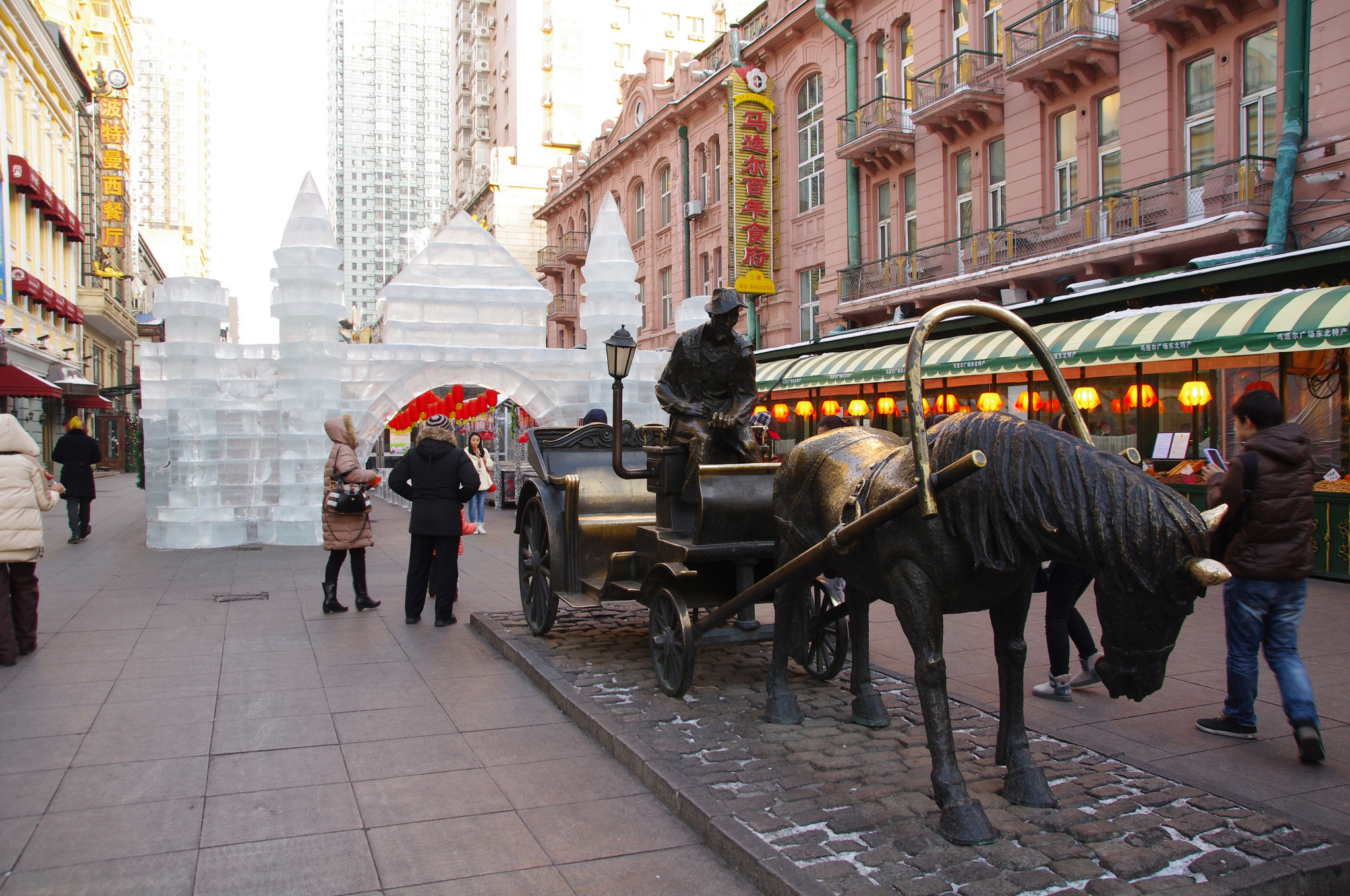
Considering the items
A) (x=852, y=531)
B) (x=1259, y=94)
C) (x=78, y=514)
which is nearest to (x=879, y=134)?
(x=1259, y=94)

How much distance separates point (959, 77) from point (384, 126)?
468 feet

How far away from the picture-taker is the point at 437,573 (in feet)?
28.9

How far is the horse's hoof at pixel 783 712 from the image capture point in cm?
538

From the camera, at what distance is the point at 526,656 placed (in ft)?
22.9

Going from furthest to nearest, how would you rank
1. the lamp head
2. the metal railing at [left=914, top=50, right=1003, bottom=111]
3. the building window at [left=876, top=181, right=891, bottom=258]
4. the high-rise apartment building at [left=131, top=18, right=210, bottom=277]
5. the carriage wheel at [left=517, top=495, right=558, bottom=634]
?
the high-rise apartment building at [left=131, top=18, right=210, bottom=277] → the building window at [left=876, top=181, right=891, bottom=258] → the metal railing at [left=914, top=50, right=1003, bottom=111] → the lamp head → the carriage wheel at [left=517, top=495, right=558, bottom=634]

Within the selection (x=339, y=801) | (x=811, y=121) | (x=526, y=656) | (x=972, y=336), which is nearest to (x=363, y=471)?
(x=526, y=656)

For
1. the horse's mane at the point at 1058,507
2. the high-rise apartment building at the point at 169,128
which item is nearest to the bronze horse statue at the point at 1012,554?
the horse's mane at the point at 1058,507

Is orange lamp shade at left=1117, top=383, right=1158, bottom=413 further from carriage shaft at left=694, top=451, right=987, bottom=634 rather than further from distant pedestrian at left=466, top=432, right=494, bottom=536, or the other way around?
carriage shaft at left=694, top=451, right=987, bottom=634

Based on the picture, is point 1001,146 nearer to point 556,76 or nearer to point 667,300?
point 667,300

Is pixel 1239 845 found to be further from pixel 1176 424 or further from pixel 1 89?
pixel 1 89

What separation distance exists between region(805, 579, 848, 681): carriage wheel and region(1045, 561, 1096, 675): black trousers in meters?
1.26

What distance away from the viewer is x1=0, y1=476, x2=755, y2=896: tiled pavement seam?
381cm

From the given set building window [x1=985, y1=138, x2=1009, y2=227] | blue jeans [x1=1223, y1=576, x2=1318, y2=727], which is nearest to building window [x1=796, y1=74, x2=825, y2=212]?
building window [x1=985, y1=138, x2=1009, y2=227]

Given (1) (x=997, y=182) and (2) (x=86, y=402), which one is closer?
(1) (x=997, y=182)
